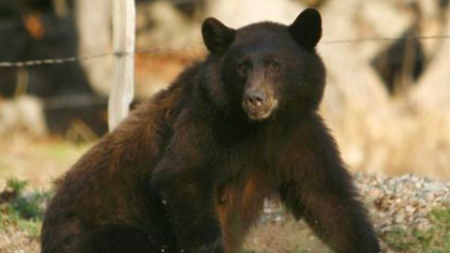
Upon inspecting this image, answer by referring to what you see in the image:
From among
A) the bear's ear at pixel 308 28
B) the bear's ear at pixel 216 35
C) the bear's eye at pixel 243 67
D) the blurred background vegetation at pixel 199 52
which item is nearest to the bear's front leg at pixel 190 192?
the bear's eye at pixel 243 67

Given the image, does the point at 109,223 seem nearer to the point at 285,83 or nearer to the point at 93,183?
the point at 93,183

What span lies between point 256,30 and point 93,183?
→ 55.0 inches

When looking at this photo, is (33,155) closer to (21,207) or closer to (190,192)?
(21,207)

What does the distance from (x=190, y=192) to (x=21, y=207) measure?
255 cm

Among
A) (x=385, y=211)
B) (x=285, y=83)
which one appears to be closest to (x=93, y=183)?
(x=285, y=83)

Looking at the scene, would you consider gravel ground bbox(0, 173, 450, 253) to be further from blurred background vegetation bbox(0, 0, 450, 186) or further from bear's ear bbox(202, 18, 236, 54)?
blurred background vegetation bbox(0, 0, 450, 186)

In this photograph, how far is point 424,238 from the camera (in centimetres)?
816

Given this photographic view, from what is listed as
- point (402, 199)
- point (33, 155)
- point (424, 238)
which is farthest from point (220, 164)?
point (33, 155)

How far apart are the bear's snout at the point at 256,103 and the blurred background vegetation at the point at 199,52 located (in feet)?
24.8

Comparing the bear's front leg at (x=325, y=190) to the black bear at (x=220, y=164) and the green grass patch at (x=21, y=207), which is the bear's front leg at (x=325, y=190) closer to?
the black bear at (x=220, y=164)

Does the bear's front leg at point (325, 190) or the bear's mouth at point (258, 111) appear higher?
the bear's mouth at point (258, 111)

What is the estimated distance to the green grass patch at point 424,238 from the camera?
26.5ft

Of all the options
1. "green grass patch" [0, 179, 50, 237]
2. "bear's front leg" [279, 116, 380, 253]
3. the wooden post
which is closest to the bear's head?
"bear's front leg" [279, 116, 380, 253]

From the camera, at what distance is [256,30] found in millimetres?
7230
